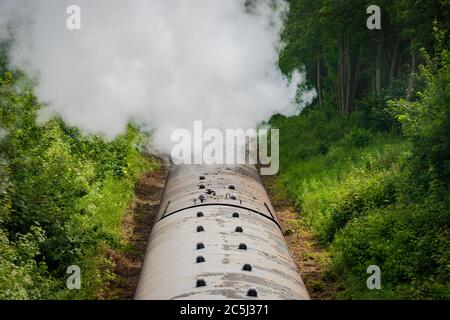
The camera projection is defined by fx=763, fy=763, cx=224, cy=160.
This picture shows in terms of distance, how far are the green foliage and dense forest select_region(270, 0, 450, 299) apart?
488 cm

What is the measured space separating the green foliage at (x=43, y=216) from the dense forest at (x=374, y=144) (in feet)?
16.0

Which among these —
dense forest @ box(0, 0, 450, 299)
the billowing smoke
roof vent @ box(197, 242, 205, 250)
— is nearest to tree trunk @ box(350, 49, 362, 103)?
dense forest @ box(0, 0, 450, 299)

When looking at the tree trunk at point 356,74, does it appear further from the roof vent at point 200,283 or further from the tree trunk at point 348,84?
the roof vent at point 200,283

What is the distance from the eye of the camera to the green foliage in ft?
42.1

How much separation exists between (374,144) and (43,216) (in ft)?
41.4

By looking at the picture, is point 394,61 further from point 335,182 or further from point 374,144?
point 335,182

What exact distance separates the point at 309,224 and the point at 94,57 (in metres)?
8.72

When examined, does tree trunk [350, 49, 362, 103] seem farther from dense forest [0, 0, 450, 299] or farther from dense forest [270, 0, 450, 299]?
dense forest [0, 0, 450, 299]

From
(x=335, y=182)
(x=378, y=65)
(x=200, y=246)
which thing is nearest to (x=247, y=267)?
(x=200, y=246)

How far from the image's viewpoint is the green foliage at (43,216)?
12836 millimetres

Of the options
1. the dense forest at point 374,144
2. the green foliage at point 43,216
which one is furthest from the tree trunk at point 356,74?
the green foliage at point 43,216
